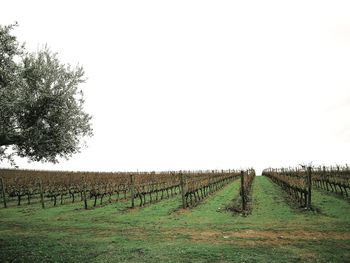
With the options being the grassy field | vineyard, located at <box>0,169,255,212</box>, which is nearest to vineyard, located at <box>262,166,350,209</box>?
the grassy field

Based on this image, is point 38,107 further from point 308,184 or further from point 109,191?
point 308,184

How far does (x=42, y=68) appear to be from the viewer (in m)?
18.4

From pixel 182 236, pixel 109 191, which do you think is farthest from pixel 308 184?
pixel 109 191

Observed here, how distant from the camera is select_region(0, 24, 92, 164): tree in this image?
48.8 feet

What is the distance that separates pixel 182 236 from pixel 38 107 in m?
10.9

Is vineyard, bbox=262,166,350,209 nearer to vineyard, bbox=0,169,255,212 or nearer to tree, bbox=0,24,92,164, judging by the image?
vineyard, bbox=0,169,255,212

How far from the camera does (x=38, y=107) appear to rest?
1752 centimetres

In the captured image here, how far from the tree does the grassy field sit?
4.59 m

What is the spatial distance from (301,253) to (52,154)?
1437 centimetres

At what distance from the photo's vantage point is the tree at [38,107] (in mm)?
14859

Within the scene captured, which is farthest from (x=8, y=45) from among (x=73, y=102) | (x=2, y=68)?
(x=73, y=102)

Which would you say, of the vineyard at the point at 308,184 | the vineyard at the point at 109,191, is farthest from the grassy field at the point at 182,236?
the vineyard at the point at 109,191

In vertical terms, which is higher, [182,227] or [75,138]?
[75,138]

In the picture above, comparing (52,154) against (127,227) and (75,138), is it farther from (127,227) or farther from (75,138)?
(127,227)
